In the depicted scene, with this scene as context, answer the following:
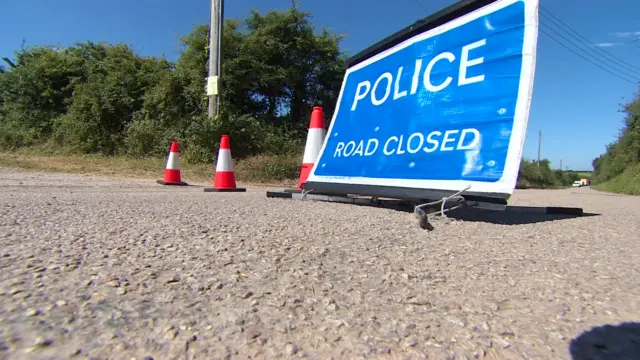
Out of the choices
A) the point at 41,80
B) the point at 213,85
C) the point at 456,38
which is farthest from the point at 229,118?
the point at 41,80

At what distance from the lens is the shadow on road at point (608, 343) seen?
100cm

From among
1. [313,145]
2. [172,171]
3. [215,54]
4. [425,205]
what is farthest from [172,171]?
[425,205]

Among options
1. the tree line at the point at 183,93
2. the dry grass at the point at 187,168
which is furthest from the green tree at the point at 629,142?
the dry grass at the point at 187,168

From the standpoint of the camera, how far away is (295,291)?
1.31 m

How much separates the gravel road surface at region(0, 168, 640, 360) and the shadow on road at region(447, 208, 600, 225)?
725 millimetres

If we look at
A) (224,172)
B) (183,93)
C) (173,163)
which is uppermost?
(183,93)

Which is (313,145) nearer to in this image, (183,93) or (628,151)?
(183,93)

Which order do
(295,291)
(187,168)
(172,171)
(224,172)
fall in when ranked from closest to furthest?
(295,291), (224,172), (172,171), (187,168)

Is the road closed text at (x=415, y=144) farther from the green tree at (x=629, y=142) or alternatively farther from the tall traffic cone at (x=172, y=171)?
the green tree at (x=629, y=142)

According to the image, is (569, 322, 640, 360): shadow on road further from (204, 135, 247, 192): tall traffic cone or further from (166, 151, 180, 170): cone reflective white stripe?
(166, 151, 180, 170): cone reflective white stripe

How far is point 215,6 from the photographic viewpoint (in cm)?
945

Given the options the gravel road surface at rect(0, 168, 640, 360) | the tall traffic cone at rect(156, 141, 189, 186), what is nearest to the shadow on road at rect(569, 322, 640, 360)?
the gravel road surface at rect(0, 168, 640, 360)

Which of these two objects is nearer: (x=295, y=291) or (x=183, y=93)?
(x=295, y=291)

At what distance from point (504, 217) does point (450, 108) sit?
1193 millimetres
